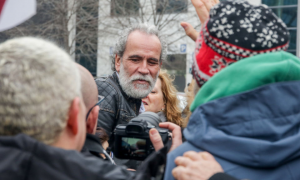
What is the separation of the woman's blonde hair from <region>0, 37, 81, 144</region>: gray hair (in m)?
2.94

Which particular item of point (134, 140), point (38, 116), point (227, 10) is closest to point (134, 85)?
point (134, 140)

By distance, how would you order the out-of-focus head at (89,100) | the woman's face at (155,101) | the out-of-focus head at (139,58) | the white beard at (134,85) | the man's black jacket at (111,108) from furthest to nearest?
the woman's face at (155,101), the out-of-focus head at (139,58), the white beard at (134,85), the man's black jacket at (111,108), the out-of-focus head at (89,100)

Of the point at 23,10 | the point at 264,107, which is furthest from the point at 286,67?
the point at 23,10

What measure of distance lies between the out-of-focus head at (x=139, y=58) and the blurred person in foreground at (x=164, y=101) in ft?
3.32

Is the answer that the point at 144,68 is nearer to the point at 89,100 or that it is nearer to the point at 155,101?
the point at 155,101

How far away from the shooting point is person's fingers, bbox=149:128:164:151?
1.85 metres

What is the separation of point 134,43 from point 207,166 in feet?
6.77

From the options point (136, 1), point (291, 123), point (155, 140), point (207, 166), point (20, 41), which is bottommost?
point (155, 140)

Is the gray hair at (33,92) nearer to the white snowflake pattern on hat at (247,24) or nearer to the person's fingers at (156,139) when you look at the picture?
the white snowflake pattern on hat at (247,24)

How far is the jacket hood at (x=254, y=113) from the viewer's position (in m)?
1.19

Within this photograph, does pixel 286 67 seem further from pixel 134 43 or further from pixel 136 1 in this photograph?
pixel 136 1

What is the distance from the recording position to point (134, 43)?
10.2 ft

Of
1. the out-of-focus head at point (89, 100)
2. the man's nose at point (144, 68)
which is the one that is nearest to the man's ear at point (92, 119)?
the out-of-focus head at point (89, 100)

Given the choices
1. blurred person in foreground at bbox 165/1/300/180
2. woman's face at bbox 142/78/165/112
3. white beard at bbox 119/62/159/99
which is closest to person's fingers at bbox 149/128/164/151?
blurred person in foreground at bbox 165/1/300/180
